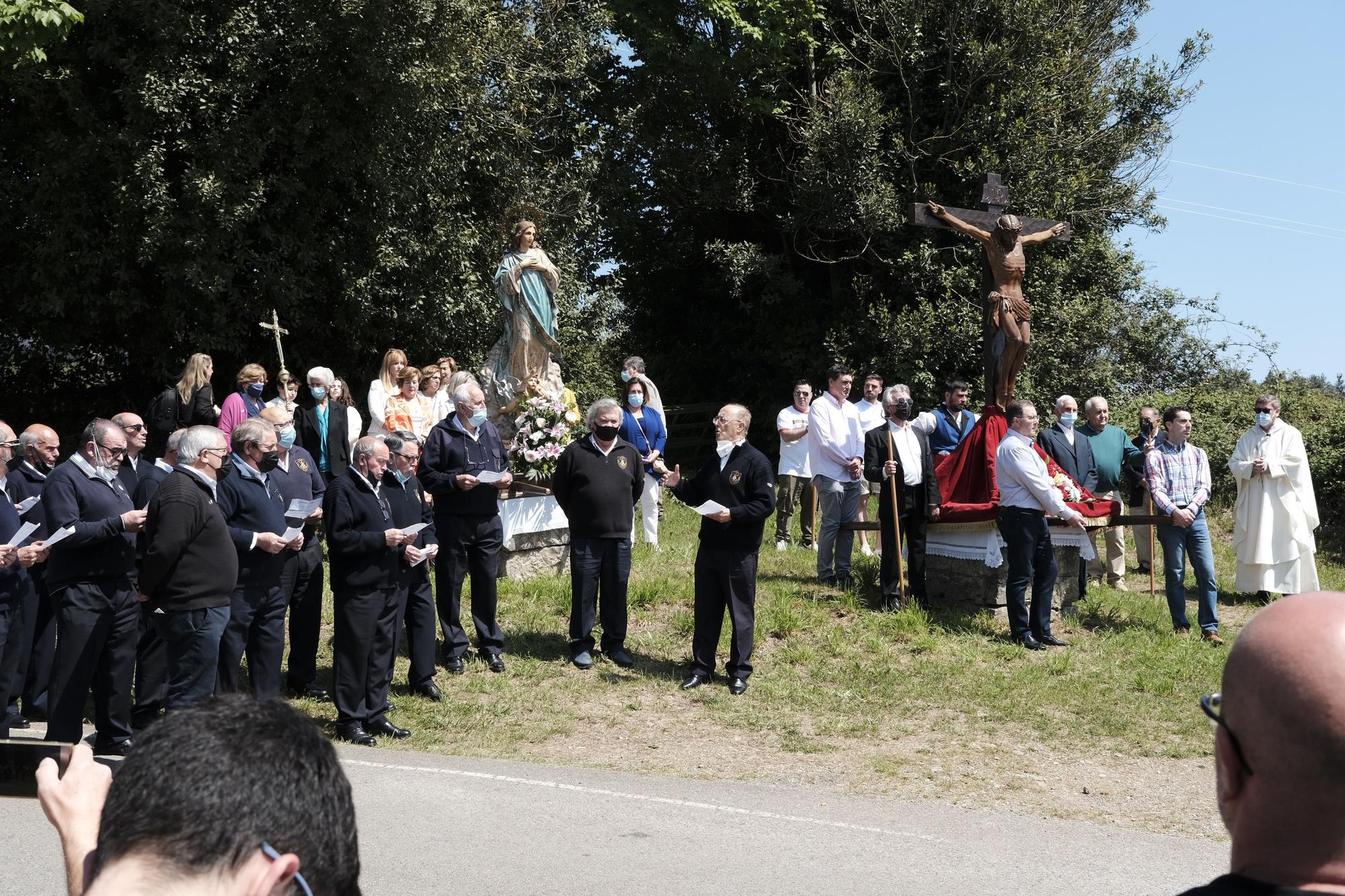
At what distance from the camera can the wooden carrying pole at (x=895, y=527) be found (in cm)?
1136

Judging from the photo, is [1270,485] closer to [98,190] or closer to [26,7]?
[26,7]

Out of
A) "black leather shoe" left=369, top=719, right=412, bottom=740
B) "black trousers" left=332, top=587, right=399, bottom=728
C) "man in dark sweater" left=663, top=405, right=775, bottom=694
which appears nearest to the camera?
"black trousers" left=332, top=587, right=399, bottom=728

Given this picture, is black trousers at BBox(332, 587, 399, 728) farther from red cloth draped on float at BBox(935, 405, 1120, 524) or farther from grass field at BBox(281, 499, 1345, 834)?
red cloth draped on float at BBox(935, 405, 1120, 524)

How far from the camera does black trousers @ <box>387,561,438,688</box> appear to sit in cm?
898

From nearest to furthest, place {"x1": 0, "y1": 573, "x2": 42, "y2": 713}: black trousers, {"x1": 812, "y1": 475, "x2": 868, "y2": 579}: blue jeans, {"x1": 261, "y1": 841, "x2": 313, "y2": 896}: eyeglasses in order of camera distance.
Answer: {"x1": 261, "y1": 841, "x2": 313, "y2": 896}: eyeglasses → {"x1": 0, "y1": 573, "x2": 42, "y2": 713}: black trousers → {"x1": 812, "y1": 475, "x2": 868, "y2": 579}: blue jeans

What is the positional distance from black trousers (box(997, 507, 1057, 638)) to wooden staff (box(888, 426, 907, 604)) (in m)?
0.98

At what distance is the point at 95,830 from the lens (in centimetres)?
202

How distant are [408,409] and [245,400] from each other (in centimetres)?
166

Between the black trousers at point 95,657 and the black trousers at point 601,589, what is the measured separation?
341cm

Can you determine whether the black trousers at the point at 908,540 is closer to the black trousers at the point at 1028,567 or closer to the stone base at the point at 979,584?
the stone base at the point at 979,584

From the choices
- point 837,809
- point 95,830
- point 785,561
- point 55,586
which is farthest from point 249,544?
point 785,561

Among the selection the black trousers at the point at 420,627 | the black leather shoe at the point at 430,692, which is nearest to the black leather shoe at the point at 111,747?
the black trousers at the point at 420,627

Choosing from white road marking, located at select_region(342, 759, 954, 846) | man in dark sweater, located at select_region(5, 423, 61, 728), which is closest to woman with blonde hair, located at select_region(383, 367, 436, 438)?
man in dark sweater, located at select_region(5, 423, 61, 728)

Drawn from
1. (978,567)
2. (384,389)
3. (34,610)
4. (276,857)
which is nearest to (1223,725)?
(276,857)
